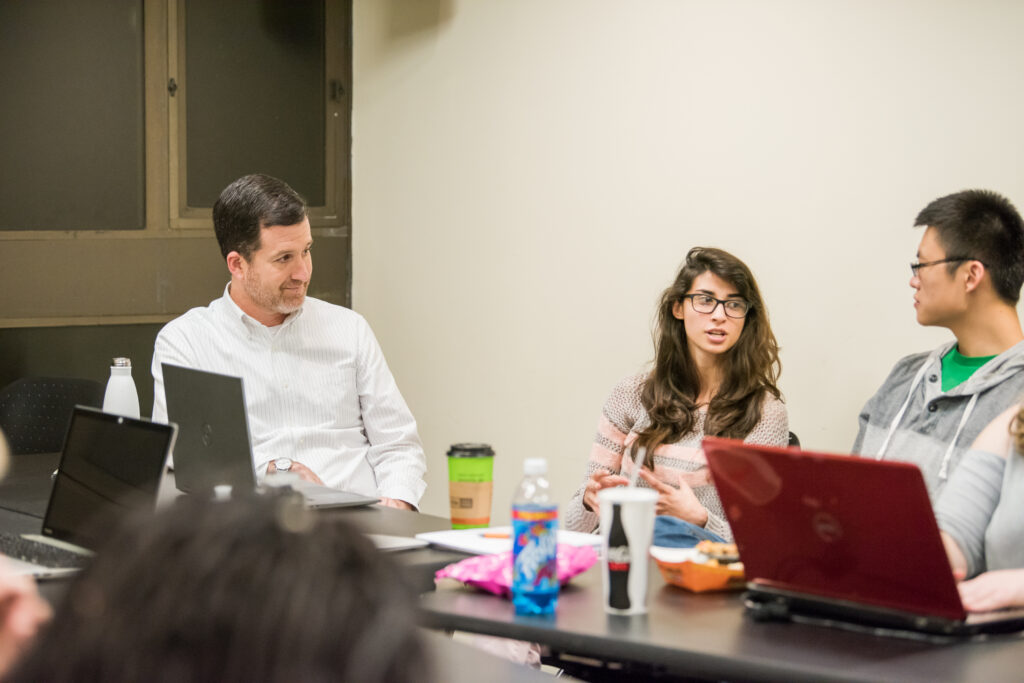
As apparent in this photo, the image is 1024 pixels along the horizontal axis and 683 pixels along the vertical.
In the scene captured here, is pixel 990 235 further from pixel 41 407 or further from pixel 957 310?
pixel 41 407

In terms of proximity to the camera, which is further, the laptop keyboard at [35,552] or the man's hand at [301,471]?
the man's hand at [301,471]

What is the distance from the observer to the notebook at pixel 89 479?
1.81 m

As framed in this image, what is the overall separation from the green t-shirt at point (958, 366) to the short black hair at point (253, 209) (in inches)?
65.5

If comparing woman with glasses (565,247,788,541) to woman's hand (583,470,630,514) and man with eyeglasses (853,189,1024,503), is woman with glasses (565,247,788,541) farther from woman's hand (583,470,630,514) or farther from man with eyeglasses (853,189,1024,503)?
man with eyeglasses (853,189,1024,503)

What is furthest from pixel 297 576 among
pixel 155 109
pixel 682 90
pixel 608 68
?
pixel 155 109

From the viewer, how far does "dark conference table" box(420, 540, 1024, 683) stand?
4.43 feet

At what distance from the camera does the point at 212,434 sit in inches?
84.3

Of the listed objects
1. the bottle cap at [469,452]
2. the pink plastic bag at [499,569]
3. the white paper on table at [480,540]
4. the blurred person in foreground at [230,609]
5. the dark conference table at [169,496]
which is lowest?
the dark conference table at [169,496]

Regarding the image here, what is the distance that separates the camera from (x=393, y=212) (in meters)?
4.32

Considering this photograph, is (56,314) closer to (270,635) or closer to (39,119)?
(39,119)

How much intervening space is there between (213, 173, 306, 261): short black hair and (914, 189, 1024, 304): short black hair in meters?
1.63

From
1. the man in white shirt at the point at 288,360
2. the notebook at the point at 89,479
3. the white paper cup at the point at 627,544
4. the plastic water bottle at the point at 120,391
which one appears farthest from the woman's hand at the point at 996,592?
the plastic water bottle at the point at 120,391

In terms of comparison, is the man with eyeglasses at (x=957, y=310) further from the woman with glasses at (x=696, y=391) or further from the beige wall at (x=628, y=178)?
the woman with glasses at (x=696, y=391)

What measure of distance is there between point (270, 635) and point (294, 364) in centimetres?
246
